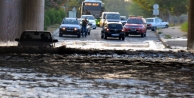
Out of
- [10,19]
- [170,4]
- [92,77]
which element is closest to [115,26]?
[10,19]

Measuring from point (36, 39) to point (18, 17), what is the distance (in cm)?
1179

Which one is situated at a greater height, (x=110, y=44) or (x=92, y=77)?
(x=92, y=77)

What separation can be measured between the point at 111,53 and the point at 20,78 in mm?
13543

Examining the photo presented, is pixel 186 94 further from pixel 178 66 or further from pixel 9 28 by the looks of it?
pixel 9 28

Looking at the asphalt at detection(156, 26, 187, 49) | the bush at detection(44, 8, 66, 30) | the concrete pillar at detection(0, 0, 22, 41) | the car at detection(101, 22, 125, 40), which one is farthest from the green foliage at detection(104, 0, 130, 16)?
the concrete pillar at detection(0, 0, 22, 41)

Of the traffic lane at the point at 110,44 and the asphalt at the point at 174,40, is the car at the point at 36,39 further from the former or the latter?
the asphalt at the point at 174,40

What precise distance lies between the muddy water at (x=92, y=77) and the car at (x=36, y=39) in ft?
5.21

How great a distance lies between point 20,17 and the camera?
41.5 metres

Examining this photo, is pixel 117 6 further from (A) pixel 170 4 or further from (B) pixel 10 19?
(B) pixel 10 19

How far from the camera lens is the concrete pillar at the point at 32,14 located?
44091 mm

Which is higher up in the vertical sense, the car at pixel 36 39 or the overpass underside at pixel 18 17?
the overpass underside at pixel 18 17

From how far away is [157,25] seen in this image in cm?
7075

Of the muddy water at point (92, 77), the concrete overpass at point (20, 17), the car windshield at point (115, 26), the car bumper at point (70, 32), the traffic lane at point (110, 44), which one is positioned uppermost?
the concrete overpass at point (20, 17)

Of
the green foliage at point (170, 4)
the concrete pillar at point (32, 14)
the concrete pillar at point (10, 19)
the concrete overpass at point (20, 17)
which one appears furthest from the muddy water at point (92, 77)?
the green foliage at point (170, 4)
